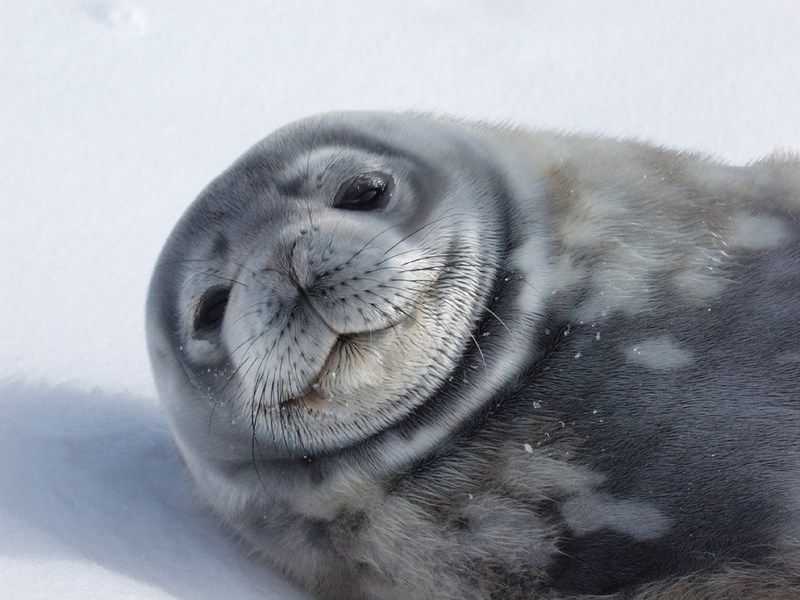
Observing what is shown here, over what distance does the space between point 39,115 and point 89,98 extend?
0.21 meters

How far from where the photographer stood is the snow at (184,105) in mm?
2686

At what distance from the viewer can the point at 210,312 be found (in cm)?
221

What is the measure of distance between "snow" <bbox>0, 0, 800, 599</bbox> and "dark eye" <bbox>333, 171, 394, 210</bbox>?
76cm

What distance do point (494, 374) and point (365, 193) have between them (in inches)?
18.6

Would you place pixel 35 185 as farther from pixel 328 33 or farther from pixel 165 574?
pixel 165 574

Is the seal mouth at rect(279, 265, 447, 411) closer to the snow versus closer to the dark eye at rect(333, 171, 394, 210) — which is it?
the dark eye at rect(333, 171, 394, 210)

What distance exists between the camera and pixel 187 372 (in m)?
2.25

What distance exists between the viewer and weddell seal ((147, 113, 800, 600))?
1.89m

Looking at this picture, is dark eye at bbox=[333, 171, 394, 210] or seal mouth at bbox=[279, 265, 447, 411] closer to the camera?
seal mouth at bbox=[279, 265, 447, 411]

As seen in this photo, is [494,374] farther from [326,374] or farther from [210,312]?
[210,312]

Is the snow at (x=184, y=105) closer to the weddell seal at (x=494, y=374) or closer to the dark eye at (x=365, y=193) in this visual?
the weddell seal at (x=494, y=374)

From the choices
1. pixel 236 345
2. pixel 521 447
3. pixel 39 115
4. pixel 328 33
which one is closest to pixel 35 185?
pixel 39 115

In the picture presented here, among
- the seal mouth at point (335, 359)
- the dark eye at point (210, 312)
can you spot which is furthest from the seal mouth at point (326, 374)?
the dark eye at point (210, 312)

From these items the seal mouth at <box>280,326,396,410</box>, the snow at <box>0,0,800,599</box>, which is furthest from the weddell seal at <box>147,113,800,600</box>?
the snow at <box>0,0,800,599</box>
